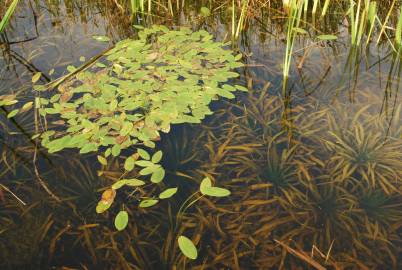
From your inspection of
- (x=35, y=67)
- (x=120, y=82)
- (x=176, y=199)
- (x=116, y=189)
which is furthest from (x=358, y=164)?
(x=35, y=67)

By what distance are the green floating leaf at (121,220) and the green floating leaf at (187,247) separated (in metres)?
0.20

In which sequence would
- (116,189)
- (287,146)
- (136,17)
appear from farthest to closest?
(136,17) < (287,146) < (116,189)

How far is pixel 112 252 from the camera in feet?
4.37

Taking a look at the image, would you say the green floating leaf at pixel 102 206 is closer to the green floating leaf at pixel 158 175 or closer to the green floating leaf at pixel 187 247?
the green floating leaf at pixel 158 175

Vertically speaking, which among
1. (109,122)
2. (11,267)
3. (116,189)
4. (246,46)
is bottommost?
(11,267)

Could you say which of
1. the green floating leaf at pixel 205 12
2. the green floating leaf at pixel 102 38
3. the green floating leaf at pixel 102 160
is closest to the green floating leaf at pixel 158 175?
the green floating leaf at pixel 102 160

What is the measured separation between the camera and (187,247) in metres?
1.30

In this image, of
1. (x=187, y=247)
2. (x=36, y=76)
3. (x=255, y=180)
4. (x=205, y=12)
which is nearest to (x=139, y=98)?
(x=36, y=76)

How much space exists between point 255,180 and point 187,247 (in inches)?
16.5

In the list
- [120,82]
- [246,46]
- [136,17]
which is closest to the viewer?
[120,82]

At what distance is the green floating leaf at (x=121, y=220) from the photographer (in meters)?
1.38

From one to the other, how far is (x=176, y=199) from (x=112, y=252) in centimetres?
30

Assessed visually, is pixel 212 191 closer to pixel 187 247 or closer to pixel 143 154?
pixel 187 247

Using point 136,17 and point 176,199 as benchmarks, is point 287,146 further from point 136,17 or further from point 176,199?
point 136,17
